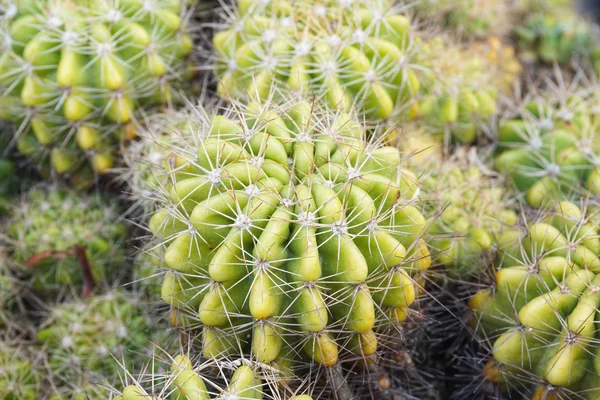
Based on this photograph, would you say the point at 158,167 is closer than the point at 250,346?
No

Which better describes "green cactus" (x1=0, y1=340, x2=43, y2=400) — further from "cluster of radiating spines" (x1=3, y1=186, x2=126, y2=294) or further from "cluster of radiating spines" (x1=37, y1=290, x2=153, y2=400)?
"cluster of radiating spines" (x1=3, y1=186, x2=126, y2=294)

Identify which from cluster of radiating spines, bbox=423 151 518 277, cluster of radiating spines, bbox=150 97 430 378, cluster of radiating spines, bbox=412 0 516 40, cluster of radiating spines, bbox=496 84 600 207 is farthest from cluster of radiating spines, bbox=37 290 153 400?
cluster of radiating spines, bbox=412 0 516 40

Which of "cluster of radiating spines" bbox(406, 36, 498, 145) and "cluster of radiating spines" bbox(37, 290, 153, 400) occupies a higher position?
"cluster of radiating spines" bbox(406, 36, 498, 145)

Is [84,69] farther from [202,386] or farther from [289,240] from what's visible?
[202,386]

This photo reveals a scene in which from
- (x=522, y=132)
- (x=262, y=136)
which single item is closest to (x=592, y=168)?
(x=522, y=132)

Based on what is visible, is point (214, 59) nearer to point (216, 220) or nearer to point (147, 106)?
point (147, 106)

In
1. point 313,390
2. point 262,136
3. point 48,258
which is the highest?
point 262,136
